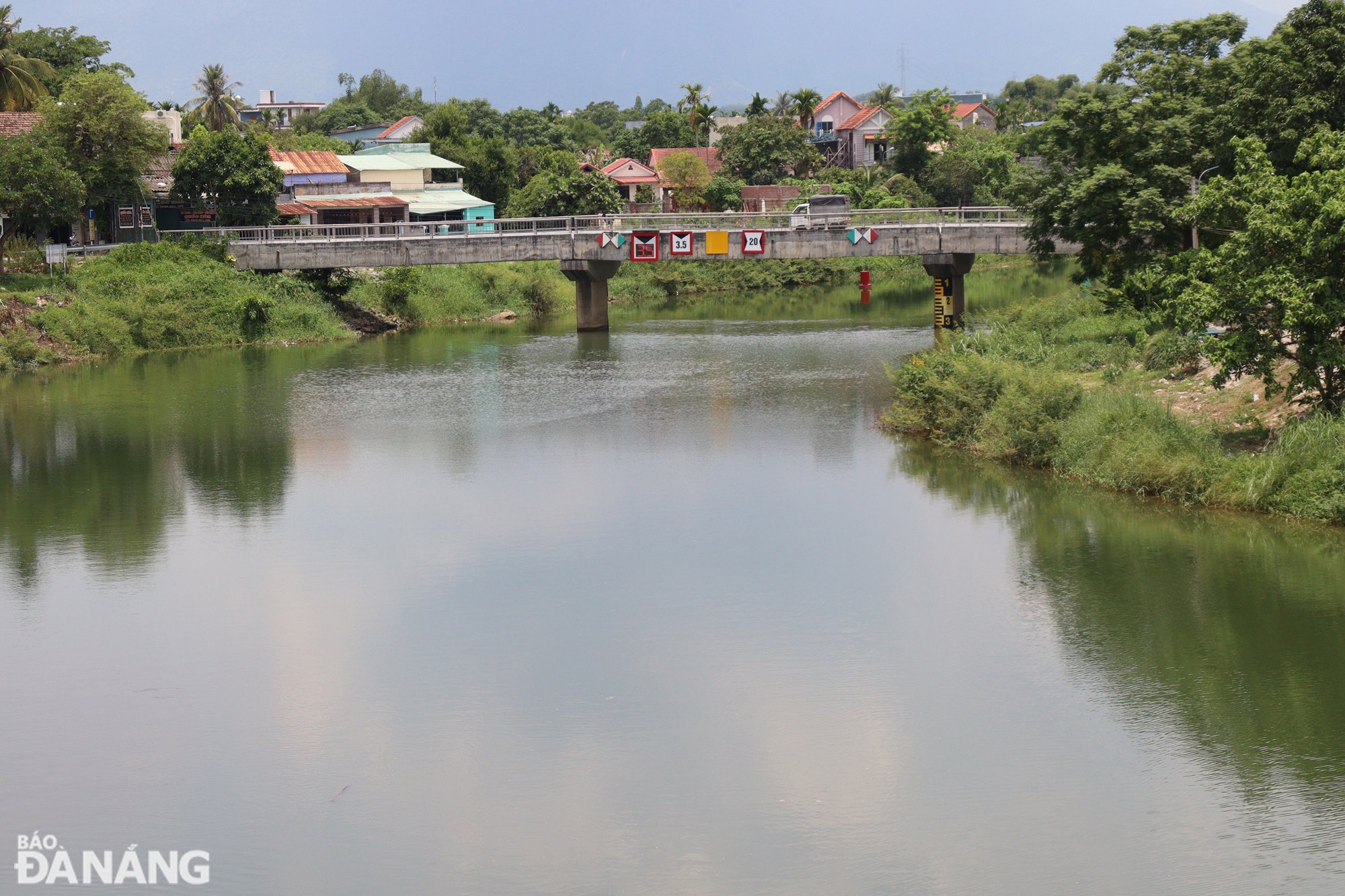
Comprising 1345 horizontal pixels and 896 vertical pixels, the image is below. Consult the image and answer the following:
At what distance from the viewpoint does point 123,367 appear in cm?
5128

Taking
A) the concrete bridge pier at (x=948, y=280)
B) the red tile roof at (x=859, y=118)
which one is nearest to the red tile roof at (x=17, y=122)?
the concrete bridge pier at (x=948, y=280)

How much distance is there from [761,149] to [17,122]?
5120cm

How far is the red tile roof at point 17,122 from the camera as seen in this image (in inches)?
2288

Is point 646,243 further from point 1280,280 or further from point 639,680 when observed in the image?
point 639,680

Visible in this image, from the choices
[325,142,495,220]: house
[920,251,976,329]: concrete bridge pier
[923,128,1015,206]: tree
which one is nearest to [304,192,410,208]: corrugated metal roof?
[325,142,495,220]: house

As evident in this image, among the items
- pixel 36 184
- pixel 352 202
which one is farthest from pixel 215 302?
pixel 352 202

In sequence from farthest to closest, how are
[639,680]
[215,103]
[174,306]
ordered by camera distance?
[215,103] → [174,306] → [639,680]

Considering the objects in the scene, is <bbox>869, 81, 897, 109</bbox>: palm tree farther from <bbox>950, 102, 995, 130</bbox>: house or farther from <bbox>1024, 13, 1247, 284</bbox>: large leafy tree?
<bbox>1024, 13, 1247, 284</bbox>: large leafy tree

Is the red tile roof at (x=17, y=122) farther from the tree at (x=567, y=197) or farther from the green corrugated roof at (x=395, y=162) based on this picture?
the tree at (x=567, y=197)

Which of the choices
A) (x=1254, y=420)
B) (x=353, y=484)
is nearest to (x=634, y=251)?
(x=353, y=484)

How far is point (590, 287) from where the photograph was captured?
194 ft

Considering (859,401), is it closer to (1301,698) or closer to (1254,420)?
(1254,420)

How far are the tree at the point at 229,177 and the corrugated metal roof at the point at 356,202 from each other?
10.2 meters

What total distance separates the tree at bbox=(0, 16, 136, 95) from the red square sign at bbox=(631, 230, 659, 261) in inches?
1534
